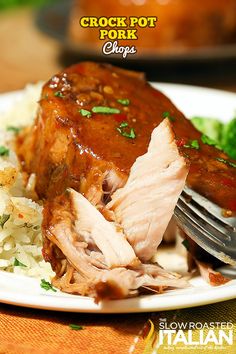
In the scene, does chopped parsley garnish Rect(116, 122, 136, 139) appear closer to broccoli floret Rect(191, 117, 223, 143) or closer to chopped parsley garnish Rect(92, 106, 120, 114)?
chopped parsley garnish Rect(92, 106, 120, 114)

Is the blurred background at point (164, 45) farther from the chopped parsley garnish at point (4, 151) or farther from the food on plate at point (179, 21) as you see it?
the chopped parsley garnish at point (4, 151)

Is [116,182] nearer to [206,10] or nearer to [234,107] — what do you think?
[234,107]

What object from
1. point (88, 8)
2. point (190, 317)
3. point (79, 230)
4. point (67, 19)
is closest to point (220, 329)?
point (190, 317)

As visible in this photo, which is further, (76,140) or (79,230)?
(76,140)

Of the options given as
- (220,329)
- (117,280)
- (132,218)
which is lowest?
(220,329)

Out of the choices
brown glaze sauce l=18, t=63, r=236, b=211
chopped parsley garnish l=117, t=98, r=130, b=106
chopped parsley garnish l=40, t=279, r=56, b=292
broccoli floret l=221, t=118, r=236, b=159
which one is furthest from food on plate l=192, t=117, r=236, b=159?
chopped parsley garnish l=40, t=279, r=56, b=292

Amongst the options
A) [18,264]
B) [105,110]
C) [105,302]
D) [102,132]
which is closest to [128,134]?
[102,132]

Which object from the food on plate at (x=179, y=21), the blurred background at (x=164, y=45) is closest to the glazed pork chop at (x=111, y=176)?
the blurred background at (x=164, y=45)
